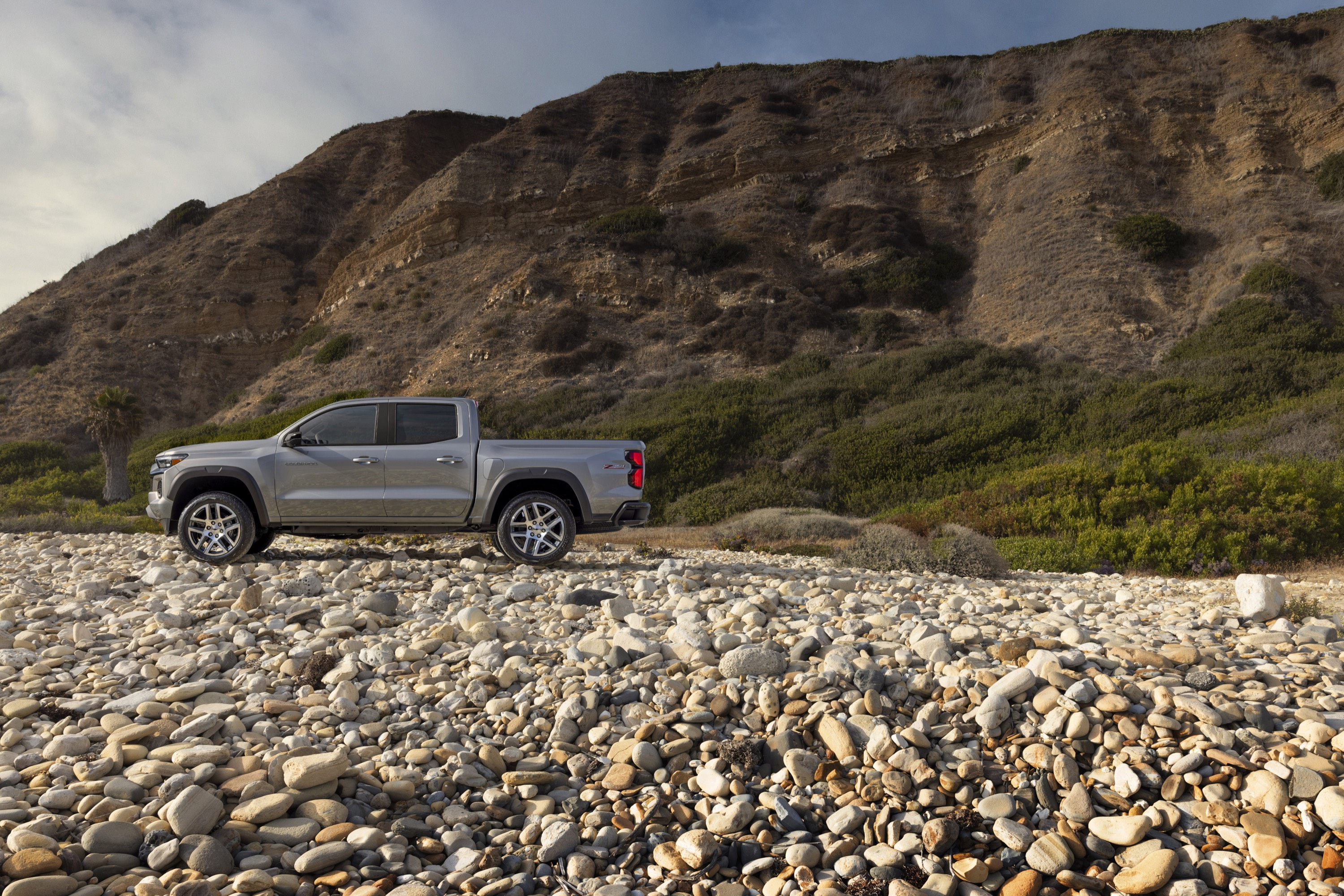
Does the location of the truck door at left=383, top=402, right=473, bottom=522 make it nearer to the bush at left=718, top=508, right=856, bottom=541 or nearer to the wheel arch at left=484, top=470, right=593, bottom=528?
the wheel arch at left=484, top=470, right=593, bottom=528

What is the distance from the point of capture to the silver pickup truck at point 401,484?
7.99 metres

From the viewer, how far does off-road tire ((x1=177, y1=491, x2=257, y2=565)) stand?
8.06 m

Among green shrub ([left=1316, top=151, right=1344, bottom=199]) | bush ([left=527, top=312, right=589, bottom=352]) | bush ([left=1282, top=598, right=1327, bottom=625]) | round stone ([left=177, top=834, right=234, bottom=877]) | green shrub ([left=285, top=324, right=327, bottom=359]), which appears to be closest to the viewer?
round stone ([left=177, top=834, right=234, bottom=877])

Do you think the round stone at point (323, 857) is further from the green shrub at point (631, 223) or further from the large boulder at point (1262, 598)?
the green shrub at point (631, 223)

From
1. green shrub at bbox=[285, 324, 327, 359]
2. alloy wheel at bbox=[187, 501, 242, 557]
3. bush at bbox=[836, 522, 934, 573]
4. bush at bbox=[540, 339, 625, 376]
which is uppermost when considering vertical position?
green shrub at bbox=[285, 324, 327, 359]

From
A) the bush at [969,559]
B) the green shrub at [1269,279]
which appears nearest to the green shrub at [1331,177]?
the green shrub at [1269,279]

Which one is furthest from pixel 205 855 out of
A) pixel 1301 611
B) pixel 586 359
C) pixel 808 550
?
pixel 586 359

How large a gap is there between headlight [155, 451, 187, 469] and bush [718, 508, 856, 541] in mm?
9786

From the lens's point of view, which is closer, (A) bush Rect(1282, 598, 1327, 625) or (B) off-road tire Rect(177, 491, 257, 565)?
(A) bush Rect(1282, 598, 1327, 625)

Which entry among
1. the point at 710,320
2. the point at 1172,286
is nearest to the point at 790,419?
the point at 710,320

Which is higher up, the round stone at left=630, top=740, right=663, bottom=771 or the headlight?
the headlight

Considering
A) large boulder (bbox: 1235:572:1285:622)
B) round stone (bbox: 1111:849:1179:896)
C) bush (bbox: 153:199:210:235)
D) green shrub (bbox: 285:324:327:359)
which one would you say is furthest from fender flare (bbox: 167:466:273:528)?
bush (bbox: 153:199:210:235)

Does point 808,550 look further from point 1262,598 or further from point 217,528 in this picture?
point 217,528

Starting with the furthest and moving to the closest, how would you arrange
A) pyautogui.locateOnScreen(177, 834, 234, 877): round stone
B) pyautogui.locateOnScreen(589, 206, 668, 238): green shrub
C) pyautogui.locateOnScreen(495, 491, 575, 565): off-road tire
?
pyautogui.locateOnScreen(589, 206, 668, 238): green shrub
pyautogui.locateOnScreen(495, 491, 575, 565): off-road tire
pyautogui.locateOnScreen(177, 834, 234, 877): round stone
